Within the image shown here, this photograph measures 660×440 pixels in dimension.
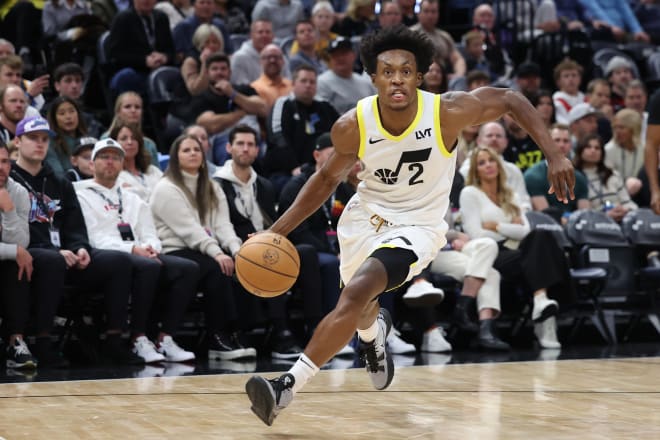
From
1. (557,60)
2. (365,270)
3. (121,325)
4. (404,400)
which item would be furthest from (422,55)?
(557,60)

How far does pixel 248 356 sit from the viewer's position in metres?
7.97

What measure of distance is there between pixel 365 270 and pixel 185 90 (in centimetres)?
575

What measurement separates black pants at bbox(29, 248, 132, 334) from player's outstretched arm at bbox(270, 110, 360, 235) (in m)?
2.54

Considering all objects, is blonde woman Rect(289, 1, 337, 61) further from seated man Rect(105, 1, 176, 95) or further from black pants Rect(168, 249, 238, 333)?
black pants Rect(168, 249, 238, 333)

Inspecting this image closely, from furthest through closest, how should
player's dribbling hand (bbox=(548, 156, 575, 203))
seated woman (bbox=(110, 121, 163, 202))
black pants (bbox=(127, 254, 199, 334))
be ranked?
1. seated woman (bbox=(110, 121, 163, 202))
2. black pants (bbox=(127, 254, 199, 334))
3. player's dribbling hand (bbox=(548, 156, 575, 203))

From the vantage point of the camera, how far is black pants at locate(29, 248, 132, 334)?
7273 millimetres

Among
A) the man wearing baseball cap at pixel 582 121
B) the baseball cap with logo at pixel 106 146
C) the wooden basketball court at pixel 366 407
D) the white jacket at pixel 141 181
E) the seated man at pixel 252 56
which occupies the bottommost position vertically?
the wooden basketball court at pixel 366 407

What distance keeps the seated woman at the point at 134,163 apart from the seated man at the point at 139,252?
0.30 m

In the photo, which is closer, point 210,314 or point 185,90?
point 210,314

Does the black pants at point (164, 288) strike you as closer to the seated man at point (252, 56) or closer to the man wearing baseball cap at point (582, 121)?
the seated man at point (252, 56)

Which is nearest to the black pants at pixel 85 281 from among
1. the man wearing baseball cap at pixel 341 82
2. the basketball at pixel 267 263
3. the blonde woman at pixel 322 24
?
the basketball at pixel 267 263

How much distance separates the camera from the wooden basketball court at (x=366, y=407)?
4641 millimetres

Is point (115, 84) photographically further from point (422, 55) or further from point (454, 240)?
point (422, 55)

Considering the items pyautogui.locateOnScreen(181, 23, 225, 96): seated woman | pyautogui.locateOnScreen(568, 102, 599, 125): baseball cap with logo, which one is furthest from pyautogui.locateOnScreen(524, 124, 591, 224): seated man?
pyautogui.locateOnScreen(181, 23, 225, 96): seated woman
